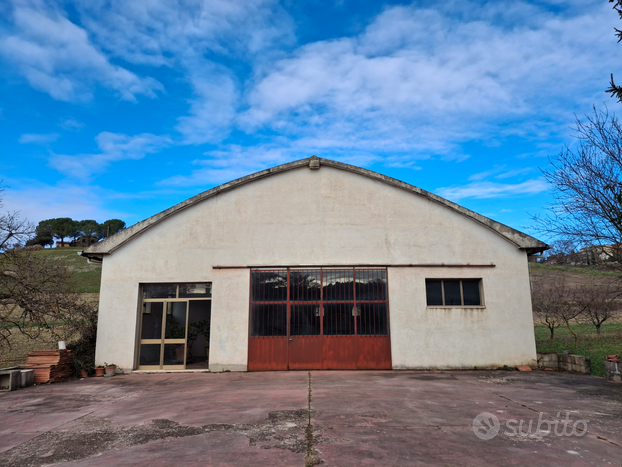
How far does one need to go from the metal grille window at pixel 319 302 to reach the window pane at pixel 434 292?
1.28 m

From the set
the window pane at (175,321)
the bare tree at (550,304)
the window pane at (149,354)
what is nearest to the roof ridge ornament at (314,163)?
the window pane at (175,321)

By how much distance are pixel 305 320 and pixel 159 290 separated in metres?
4.58

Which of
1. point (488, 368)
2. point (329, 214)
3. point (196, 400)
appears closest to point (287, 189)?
point (329, 214)

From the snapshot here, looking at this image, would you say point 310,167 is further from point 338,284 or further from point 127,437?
point 127,437

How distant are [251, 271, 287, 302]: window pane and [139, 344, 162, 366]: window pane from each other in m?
3.28

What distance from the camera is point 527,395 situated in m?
7.73

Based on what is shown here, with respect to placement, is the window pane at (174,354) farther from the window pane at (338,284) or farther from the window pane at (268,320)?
the window pane at (338,284)

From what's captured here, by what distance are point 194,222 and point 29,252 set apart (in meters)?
4.98

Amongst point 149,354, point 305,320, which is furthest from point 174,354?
point 305,320

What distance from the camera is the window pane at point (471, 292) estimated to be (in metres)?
11.6

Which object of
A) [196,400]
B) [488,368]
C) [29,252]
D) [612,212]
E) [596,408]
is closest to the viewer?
[596,408]

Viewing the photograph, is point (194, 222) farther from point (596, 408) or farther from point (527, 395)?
point (596, 408)

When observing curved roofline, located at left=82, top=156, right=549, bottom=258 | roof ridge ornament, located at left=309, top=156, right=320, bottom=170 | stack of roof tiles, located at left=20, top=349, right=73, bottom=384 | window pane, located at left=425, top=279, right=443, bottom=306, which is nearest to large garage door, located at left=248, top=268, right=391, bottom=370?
window pane, located at left=425, top=279, right=443, bottom=306

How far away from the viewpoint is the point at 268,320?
37.5 ft
